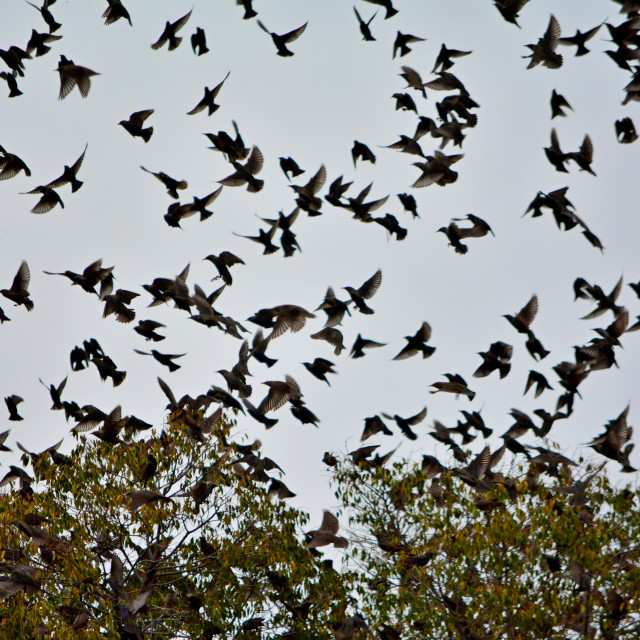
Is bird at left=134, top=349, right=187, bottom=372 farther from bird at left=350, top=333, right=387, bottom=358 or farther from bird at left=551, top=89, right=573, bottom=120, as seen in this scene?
bird at left=551, top=89, right=573, bottom=120

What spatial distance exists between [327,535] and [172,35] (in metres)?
9.46

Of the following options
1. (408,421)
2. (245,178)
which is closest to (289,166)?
(245,178)

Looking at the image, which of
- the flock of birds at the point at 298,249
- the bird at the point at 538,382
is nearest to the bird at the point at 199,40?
the flock of birds at the point at 298,249

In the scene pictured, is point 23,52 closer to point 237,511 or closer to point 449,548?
point 237,511

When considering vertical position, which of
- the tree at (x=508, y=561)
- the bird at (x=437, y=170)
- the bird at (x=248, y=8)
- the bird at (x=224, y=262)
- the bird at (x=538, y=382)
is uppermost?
the bird at (x=248, y=8)

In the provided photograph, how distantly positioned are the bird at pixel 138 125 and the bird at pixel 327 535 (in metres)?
7.85


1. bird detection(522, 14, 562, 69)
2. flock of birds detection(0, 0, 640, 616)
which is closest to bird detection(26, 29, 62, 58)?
flock of birds detection(0, 0, 640, 616)

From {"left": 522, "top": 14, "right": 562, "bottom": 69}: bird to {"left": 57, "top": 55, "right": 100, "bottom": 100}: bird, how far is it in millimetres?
7196

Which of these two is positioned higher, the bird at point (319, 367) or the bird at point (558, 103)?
the bird at point (558, 103)

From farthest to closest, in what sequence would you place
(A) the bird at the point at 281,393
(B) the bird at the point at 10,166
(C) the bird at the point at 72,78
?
(A) the bird at the point at 281,393 < (B) the bird at the point at 10,166 < (C) the bird at the point at 72,78

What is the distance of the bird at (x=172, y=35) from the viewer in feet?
52.0

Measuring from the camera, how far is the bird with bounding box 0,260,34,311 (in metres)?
16.7

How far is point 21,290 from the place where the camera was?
1692 centimetres

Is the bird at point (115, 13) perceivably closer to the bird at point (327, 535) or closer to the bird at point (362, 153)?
the bird at point (362, 153)
